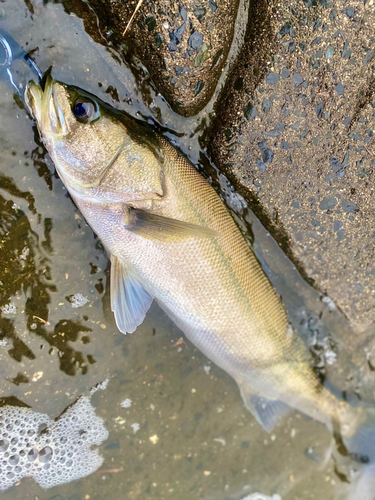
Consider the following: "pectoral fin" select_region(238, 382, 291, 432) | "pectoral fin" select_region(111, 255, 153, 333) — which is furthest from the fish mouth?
"pectoral fin" select_region(238, 382, 291, 432)

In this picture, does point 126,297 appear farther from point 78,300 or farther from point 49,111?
point 49,111

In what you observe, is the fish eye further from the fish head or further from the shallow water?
the shallow water

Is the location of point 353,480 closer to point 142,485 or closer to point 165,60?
point 142,485

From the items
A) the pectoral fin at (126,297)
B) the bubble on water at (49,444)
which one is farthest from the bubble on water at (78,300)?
the bubble on water at (49,444)

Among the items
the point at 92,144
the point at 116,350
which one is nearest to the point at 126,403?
the point at 116,350

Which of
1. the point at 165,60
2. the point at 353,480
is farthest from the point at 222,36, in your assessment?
the point at 353,480

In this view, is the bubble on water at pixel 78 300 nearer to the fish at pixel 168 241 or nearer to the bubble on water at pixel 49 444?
the fish at pixel 168 241

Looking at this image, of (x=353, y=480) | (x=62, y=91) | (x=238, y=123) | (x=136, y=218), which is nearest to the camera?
(x=62, y=91)
